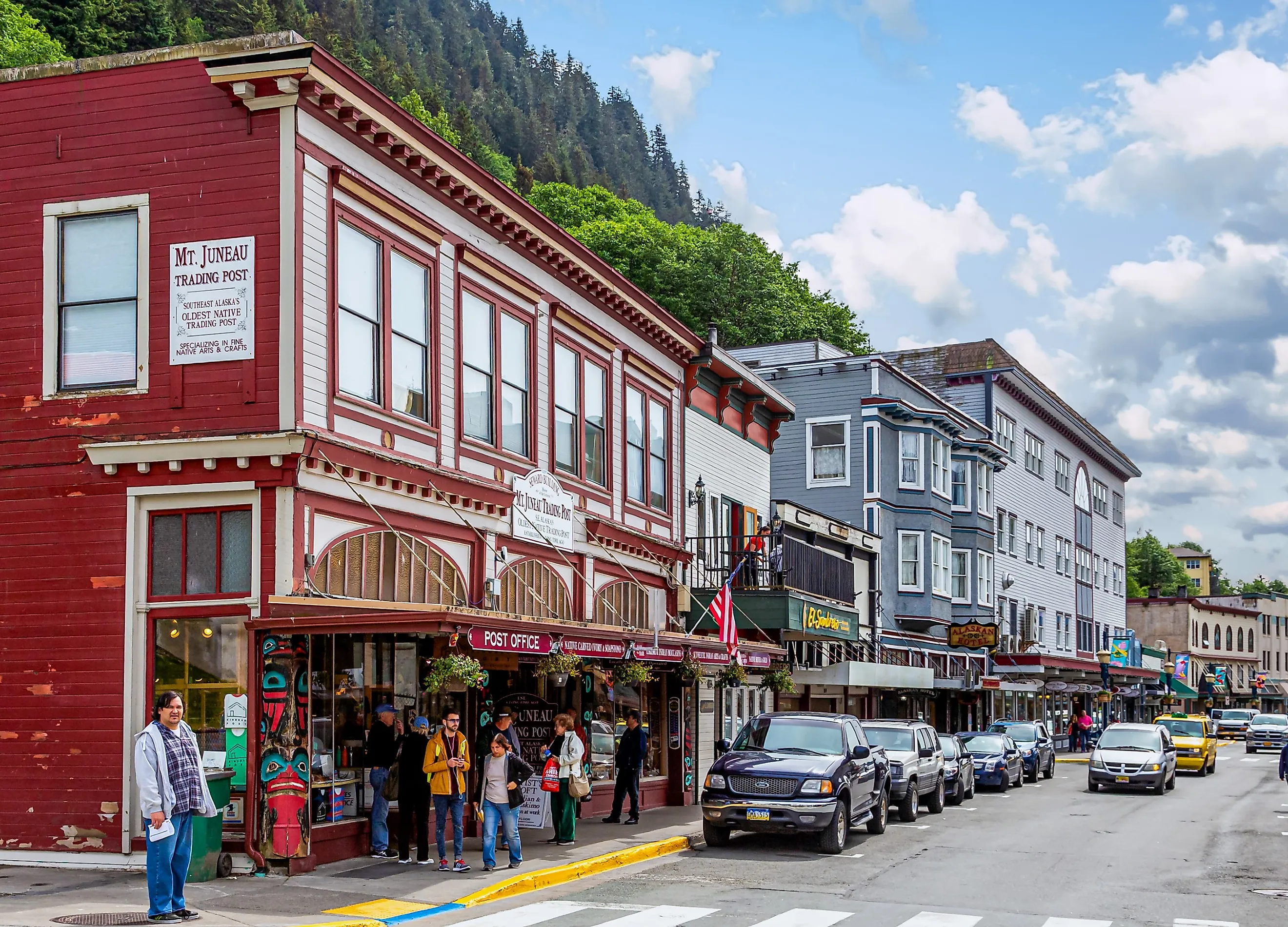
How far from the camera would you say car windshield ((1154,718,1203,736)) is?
4600 cm

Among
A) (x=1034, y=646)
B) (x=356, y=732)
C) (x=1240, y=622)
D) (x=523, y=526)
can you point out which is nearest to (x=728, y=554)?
(x=523, y=526)

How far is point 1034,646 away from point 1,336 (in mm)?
52628

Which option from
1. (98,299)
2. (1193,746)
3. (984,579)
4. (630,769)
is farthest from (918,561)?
(98,299)

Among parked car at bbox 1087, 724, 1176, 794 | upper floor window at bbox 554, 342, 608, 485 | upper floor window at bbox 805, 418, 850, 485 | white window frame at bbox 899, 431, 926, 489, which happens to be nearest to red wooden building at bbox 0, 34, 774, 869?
upper floor window at bbox 554, 342, 608, 485

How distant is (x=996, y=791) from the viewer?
35.3m

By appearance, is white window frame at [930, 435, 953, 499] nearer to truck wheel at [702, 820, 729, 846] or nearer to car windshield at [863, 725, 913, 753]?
car windshield at [863, 725, 913, 753]

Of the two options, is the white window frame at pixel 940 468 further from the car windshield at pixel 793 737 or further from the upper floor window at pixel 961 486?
the car windshield at pixel 793 737

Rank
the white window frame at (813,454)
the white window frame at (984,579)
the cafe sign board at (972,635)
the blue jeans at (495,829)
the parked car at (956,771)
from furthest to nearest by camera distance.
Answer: the white window frame at (984,579)
the cafe sign board at (972,635)
the white window frame at (813,454)
the parked car at (956,771)
the blue jeans at (495,829)

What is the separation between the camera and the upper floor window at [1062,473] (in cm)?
6931

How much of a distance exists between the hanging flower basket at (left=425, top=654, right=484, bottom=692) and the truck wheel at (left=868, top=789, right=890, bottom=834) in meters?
8.57

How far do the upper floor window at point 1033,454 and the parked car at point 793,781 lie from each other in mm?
44686

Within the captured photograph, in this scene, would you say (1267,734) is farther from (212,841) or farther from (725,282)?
(212,841)

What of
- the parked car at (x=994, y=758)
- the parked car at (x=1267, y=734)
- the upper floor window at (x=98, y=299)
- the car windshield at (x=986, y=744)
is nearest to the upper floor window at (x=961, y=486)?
the parked car at (x=994, y=758)

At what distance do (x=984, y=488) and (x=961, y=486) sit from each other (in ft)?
8.80
